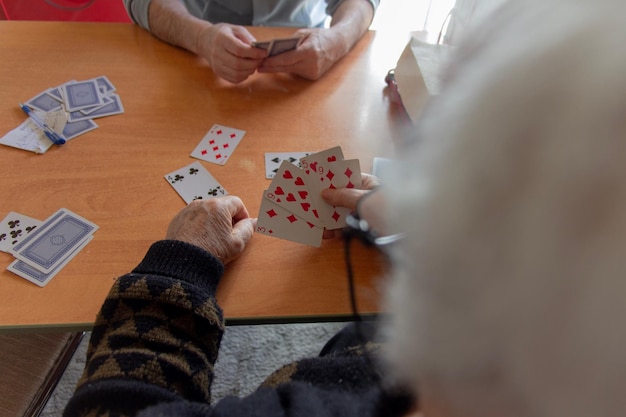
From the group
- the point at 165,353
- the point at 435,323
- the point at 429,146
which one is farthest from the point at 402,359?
the point at 165,353

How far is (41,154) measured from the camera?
115cm

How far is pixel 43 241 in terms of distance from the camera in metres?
0.98

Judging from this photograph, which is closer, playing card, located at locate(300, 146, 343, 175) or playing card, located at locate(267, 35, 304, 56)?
playing card, located at locate(300, 146, 343, 175)

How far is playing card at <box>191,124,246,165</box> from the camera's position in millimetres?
1187

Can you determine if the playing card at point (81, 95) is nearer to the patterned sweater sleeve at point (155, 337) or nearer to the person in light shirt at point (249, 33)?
the person in light shirt at point (249, 33)

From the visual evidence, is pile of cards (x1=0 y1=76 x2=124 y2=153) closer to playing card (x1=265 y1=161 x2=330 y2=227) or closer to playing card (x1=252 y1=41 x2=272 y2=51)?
playing card (x1=252 y1=41 x2=272 y2=51)

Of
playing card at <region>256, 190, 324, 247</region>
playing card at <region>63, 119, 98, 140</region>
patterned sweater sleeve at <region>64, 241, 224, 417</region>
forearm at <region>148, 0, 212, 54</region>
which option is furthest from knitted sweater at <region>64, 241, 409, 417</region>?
forearm at <region>148, 0, 212, 54</region>

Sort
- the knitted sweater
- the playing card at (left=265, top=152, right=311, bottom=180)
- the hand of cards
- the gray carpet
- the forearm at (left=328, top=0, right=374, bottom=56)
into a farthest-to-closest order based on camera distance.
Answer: the gray carpet, the forearm at (left=328, top=0, right=374, bottom=56), the hand of cards, the playing card at (left=265, top=152, right=311, bottom=180), the knitted sweater

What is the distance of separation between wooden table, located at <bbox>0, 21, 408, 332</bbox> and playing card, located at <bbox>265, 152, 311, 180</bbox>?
2 cm

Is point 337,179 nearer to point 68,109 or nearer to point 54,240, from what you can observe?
point 54,240

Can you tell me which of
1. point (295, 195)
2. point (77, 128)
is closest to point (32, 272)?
point (77, 128)

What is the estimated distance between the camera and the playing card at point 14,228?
0.97m

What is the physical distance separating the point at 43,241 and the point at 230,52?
75cm

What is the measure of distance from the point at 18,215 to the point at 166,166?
34cm
